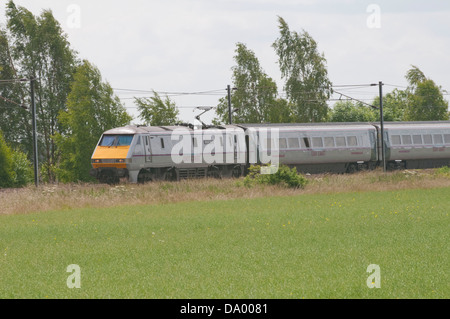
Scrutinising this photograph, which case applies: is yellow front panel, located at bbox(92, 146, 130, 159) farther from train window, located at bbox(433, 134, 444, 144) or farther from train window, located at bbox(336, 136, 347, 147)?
train window, located at bbox(433, 134, 444, 144)

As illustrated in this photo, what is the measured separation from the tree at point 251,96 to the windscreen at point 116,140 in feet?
79.7

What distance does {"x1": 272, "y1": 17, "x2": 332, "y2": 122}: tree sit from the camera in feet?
201

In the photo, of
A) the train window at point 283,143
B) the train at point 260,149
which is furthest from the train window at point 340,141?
the train window at point 283,143

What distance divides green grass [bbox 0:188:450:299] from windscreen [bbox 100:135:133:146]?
12112mm

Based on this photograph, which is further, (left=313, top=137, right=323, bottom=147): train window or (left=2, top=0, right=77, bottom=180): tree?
(left=2, top=0, right=77, bottom=180): tree

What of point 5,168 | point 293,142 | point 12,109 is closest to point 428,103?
point 293,142

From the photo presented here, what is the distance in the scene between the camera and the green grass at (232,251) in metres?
9.96

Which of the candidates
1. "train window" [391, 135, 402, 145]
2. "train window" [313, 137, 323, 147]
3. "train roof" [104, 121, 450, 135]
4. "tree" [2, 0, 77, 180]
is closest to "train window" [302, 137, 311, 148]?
"train window" [313, 137, 323, 147]

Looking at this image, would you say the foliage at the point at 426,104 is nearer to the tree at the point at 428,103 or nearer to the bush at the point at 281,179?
the tree at the point at 428,103

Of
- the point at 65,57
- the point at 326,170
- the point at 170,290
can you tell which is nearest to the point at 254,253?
the point at 170,290

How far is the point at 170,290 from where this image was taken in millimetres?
9867

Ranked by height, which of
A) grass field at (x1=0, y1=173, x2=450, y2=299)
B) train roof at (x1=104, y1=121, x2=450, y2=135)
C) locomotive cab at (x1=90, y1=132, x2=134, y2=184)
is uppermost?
train roof at (x1=104, y1=121, x2=450, y2=135)

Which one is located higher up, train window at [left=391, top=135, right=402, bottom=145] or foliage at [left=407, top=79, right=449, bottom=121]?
foliage at [left=407, top=79, right=449, bottom=121]
